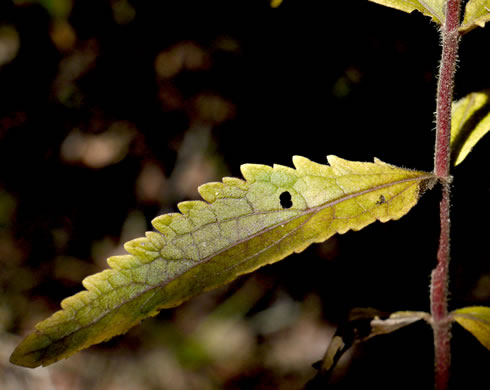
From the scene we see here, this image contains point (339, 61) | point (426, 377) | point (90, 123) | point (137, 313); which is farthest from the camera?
point (90, 123)

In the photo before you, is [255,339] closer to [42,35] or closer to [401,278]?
[401,278]

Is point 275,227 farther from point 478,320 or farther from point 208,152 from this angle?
point 208,152

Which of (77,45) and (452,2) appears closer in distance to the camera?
(452,2)

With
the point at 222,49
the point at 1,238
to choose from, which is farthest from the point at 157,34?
the point at 1,238

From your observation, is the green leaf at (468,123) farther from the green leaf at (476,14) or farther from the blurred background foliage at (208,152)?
the blurred background foliage at (208,152)

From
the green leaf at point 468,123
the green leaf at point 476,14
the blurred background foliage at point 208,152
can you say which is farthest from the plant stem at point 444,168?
the blurred background foliage at point 208,152

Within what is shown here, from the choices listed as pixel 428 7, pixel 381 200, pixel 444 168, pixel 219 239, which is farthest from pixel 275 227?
pixel 428 7

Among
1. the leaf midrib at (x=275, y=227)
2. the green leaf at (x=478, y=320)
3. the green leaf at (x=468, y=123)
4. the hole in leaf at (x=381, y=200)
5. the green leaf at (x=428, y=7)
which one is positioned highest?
the green leaf at (x=428, y=7)
